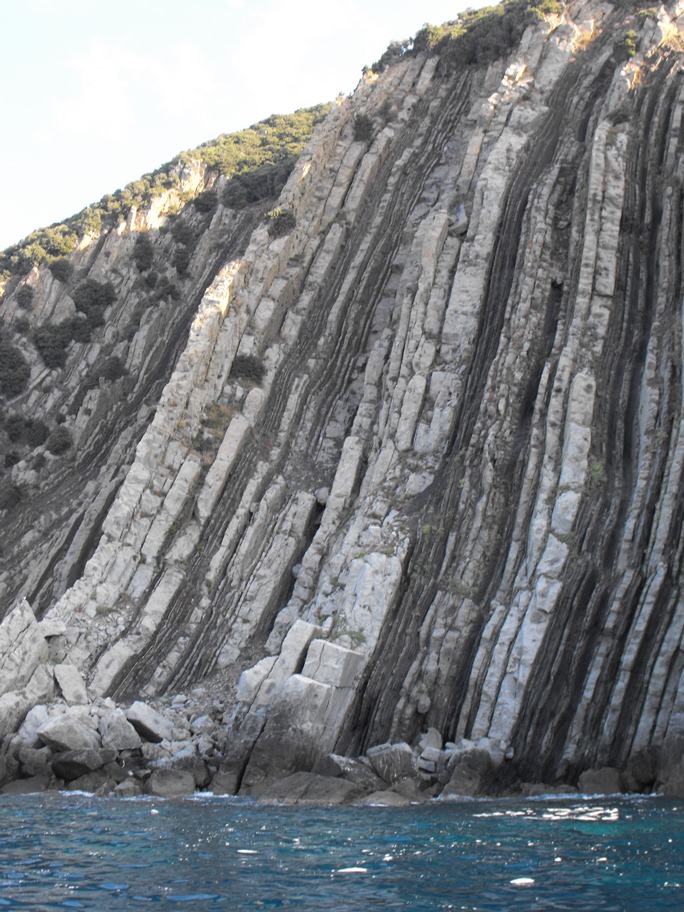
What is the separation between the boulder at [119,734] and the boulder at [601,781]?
1135 centimetres

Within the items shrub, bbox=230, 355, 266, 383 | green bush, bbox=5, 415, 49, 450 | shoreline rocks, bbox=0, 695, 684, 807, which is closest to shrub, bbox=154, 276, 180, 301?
green bush, bbox=5, 415, 49, 450

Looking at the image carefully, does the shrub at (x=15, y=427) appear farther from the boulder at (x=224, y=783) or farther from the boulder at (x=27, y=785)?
the boulder at (x=224, y=783)

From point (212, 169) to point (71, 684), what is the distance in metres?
39.0

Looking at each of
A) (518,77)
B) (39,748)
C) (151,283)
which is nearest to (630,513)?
(39,748)

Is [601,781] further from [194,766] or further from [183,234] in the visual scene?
[183,234]

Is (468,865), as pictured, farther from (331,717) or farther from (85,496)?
(85,496)

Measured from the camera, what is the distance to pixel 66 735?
24.2 m

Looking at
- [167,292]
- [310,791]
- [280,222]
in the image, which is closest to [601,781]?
[310,791]

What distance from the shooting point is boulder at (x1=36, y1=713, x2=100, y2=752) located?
951 inches

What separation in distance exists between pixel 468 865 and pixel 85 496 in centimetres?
2637

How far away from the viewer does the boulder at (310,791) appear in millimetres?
20891

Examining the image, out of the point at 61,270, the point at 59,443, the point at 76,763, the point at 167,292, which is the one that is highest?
the point at 61,270

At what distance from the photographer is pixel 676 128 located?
34.7 meters

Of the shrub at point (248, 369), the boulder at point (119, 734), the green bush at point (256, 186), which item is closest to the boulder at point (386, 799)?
the boulder at point (119, 734)
